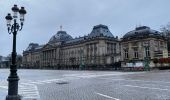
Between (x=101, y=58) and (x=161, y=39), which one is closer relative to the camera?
(x=161, y=39)

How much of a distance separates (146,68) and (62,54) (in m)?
90.7

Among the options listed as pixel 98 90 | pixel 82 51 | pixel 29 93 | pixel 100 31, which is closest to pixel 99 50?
pixel 100 31

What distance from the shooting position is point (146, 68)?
1916 inches

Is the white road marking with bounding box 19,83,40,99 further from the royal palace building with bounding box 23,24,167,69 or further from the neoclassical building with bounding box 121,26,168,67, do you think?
the neoclassical building with bounding box 121,26,168,67

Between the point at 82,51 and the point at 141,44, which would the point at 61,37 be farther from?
the point at 141,44

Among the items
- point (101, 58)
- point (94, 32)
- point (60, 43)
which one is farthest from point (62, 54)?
point (101, 58)

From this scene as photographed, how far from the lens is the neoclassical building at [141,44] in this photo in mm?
73750

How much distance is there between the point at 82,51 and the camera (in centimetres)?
11931

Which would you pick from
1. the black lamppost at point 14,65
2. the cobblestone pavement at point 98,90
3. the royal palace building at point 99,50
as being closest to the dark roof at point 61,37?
the royal palace building at point 99,50

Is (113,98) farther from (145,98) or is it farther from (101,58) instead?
(101,58)

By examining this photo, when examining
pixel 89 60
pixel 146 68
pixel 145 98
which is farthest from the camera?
pixel 89 60

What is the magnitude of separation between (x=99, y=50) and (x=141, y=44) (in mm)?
32435

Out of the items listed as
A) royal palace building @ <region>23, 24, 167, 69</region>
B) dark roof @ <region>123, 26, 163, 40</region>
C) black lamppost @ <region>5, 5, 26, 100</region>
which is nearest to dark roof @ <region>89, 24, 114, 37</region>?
royal palace building @ <region>23, 24, 167, 69</region>

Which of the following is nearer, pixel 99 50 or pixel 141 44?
pixel 141 44
